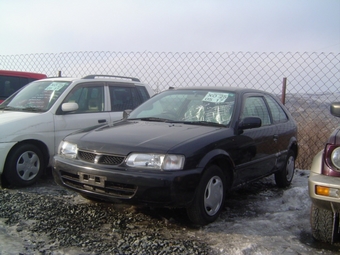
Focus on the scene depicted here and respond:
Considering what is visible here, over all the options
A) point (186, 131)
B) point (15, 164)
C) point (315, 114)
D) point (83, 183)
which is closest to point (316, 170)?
point (186, 131)

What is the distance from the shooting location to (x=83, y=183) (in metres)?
3.96

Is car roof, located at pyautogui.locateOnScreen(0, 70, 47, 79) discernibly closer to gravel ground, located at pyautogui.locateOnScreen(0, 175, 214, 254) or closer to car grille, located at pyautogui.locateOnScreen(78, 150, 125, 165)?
gravel ground, located at pyautogui.locateOnScreen(0, 175, 214, 254)

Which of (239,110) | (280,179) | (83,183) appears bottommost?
(280,179)

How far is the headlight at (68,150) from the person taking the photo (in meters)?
4.20

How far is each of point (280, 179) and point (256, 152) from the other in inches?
52.2

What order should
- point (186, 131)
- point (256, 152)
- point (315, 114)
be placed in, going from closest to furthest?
1. point (186, 131)
2. point (256, 152)
3. point (315, 114)

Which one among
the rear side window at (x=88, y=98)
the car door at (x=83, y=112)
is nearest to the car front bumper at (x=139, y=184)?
the car door at (x=83, y=112)

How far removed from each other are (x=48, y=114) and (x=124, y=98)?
165 centimetres

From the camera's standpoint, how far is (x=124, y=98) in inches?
275

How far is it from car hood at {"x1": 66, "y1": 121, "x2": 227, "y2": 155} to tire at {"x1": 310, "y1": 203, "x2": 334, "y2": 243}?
52.8 inches

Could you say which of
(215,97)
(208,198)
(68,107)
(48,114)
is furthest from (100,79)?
(208,198)

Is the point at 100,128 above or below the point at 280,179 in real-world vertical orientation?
above

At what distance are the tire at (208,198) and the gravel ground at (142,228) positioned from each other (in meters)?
0.11

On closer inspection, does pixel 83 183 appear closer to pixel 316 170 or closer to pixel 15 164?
pixel 15 164
